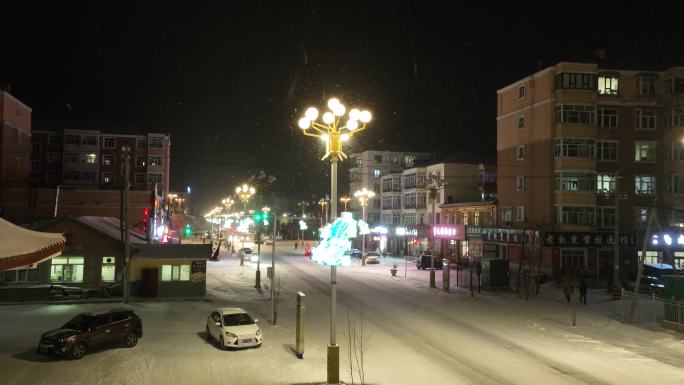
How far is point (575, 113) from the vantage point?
47.8m

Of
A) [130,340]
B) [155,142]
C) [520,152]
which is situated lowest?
[130,340]

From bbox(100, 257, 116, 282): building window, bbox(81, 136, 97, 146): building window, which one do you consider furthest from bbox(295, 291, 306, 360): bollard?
bbox(81, 136, 97, 146): building window

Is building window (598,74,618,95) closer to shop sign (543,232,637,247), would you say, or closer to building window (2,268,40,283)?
shop sign (543,232,637,247)

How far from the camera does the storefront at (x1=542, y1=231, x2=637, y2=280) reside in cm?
4684

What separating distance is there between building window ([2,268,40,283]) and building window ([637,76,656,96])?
50373 mm

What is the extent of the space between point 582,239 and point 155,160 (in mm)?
66448

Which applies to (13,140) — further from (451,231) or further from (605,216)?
(605,216)

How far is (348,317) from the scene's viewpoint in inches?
1065

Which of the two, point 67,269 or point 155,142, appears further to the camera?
point 155,142

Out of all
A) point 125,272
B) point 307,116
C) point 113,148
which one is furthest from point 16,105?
point 307,116

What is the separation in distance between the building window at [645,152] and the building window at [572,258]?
1040 cm

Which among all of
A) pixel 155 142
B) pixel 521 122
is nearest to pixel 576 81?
pixel 521 122

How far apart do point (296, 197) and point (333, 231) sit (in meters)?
131

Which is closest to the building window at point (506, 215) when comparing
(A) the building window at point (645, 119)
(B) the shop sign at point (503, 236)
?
(B) the shop sign at point (503, 236)
